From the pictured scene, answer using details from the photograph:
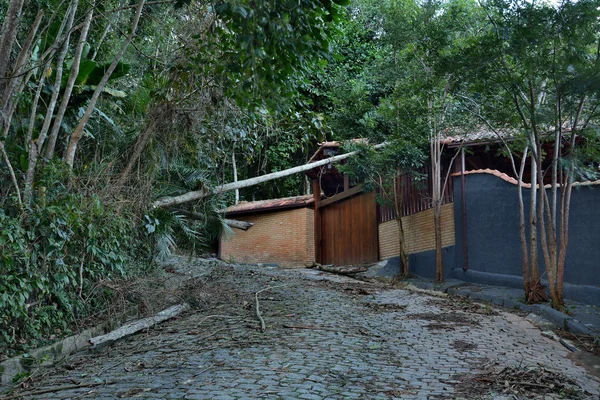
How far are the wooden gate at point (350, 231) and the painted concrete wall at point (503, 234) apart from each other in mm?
4777

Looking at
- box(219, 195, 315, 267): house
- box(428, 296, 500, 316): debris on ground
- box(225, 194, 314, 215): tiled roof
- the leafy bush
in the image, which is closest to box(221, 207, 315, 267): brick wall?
box(219, 195, 315, 267): house

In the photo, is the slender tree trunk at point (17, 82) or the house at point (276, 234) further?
the house at point (276, 234)

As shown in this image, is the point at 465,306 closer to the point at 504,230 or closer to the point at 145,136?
the point at 504,230

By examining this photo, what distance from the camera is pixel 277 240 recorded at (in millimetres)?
21906

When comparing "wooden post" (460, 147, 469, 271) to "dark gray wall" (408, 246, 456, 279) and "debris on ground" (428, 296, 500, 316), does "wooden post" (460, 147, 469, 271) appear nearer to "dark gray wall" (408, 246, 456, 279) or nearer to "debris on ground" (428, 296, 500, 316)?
"dark gray wall" (408, 246, 456, 279)

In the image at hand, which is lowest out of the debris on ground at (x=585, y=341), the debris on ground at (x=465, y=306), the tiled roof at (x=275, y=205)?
the debris on ground at (x=585, y=341)

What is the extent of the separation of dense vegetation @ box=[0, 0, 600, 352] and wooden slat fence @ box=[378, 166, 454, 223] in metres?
2.30

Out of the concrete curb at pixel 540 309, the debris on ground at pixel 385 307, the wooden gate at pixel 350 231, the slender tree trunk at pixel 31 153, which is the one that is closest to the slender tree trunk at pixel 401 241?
the wooden gate at pixel 350 231

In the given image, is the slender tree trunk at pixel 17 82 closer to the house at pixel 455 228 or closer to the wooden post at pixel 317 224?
the house at pixel 455 228

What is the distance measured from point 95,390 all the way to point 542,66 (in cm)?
736

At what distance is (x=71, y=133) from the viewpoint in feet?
28.6

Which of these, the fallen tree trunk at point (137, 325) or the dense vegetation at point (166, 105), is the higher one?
the dense vegetation at point (166, 105)

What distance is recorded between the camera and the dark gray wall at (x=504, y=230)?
1034 centimetres

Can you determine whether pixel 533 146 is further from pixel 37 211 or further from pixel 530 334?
pixel 37 211
